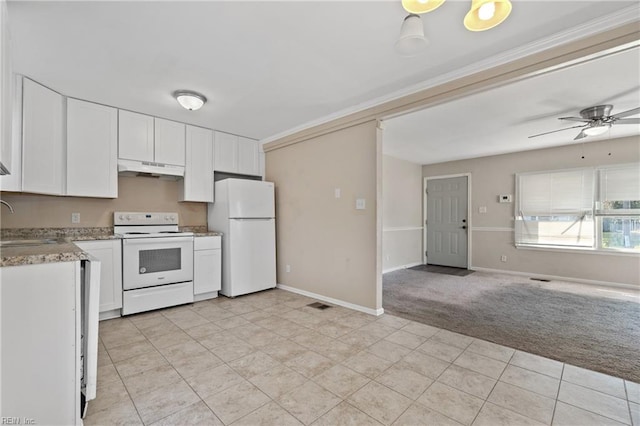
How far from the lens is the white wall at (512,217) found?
4.64m

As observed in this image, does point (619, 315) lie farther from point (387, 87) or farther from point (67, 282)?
point (67, 282)

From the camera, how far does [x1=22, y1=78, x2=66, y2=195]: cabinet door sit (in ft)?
8.91

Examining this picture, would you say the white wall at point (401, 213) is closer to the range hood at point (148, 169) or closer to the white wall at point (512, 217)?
the white wall at point (512, 217)

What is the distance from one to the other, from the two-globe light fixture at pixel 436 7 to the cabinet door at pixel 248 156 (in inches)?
132

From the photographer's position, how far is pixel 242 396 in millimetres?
1797

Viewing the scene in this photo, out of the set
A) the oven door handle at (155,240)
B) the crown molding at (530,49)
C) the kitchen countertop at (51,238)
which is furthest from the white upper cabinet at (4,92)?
the crown molding at (530,49)

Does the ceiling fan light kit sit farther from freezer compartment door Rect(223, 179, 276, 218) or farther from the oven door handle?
the oven door handle

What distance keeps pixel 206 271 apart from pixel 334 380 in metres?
2.53

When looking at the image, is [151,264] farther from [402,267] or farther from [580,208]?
[580,208]

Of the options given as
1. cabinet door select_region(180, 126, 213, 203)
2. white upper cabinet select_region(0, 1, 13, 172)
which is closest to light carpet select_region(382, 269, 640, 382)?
cabinet door select_region(180, 126, 213, 203)

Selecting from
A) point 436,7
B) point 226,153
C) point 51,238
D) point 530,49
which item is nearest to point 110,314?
point 51,238

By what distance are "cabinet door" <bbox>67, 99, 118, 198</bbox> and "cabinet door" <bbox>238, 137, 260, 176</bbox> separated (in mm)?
1630

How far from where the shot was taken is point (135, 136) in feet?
11.5

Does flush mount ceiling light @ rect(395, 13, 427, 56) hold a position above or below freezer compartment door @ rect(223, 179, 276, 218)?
above
